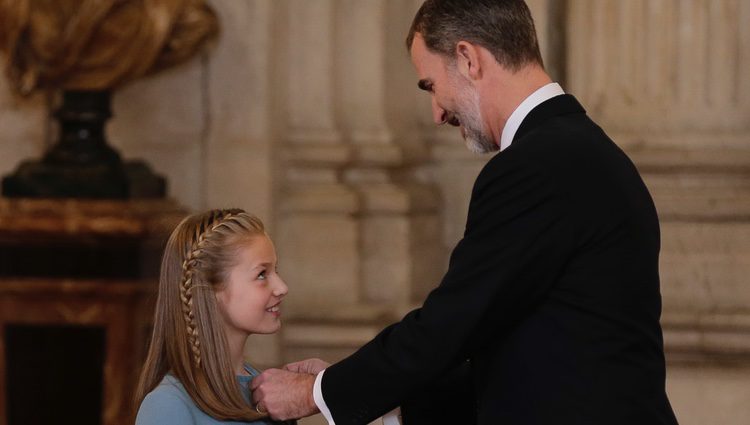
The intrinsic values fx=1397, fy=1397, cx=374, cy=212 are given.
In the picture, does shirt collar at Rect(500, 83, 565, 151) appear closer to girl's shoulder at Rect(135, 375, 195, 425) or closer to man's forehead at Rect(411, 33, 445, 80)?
man's forehead at Rect(411, 33, 445, 80)

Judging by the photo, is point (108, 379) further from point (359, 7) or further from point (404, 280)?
point (359, 7)

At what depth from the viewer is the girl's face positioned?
291cm

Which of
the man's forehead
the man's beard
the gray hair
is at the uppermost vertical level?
the gray hair

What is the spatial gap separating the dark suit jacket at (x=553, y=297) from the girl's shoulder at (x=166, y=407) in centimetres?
46

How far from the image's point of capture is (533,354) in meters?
2.81

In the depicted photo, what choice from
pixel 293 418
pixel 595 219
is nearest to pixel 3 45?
pixel 293 418

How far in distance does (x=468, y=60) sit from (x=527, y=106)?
0.16m

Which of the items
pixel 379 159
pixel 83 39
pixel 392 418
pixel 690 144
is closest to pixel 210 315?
pixel 392 418

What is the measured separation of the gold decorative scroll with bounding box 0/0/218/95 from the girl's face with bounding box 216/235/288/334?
222 centimetres

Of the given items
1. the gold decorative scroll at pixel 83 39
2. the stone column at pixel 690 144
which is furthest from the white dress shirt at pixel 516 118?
the stone column at pixel 690 144

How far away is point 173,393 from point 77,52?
2.48 meters

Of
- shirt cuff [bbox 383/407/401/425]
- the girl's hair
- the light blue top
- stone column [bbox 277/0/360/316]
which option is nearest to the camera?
the light blue top

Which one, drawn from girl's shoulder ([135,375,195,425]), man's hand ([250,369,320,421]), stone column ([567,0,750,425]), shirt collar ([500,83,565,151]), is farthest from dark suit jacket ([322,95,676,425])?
stone column ([567,0,750,425])

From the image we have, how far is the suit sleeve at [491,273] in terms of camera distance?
2.77 metres
